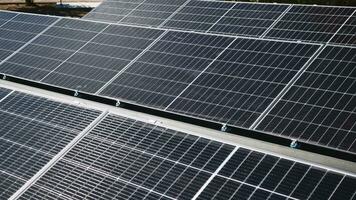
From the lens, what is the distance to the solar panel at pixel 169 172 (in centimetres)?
1134

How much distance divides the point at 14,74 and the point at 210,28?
41.5 feet

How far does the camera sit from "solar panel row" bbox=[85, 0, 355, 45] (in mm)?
26078

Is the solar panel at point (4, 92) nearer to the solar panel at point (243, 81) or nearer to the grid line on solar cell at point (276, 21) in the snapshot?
the solar panel at point (243, 81)

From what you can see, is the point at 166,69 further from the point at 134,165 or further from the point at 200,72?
the point at 134,165

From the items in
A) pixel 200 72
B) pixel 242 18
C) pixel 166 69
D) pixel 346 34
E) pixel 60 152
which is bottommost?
pixel 242 18

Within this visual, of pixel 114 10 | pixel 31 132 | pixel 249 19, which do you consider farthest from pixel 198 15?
pixel 31 132

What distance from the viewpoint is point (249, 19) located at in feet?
94.8

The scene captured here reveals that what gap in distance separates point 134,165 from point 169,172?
3.76ft

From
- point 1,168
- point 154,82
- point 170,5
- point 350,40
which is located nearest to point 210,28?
point 170,5

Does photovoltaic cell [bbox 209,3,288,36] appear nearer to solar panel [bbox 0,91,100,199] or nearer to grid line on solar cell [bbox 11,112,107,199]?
solar panel [bbox 0,91,100,199]

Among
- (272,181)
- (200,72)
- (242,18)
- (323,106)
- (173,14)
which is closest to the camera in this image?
(272,181)

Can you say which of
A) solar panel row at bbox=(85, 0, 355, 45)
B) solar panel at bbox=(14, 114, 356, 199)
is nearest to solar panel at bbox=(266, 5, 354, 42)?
solar panel row at bbox=(85, 0, 355, 45)

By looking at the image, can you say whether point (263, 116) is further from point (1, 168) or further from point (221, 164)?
point (1, 168)

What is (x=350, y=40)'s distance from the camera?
24.6m
